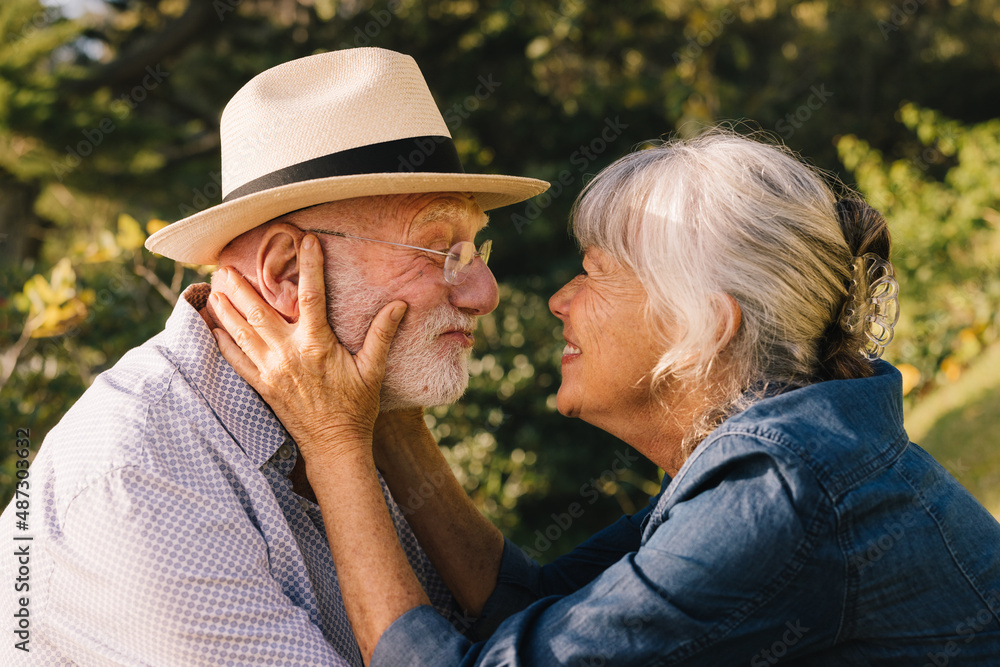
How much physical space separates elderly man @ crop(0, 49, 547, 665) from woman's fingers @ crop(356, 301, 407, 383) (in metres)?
0.05

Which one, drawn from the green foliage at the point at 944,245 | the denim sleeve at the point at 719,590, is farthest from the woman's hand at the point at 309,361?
the green foliage at the point at 944,245

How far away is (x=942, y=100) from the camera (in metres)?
17.1

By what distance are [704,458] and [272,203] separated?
133 centimetres

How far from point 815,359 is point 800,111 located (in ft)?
38.5

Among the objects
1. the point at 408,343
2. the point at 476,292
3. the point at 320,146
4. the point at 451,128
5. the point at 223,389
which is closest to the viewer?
the point at 223,389

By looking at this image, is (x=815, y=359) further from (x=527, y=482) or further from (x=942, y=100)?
(x=942, y=100)

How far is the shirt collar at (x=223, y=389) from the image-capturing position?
211cm

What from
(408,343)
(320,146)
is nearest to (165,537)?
(408,343)

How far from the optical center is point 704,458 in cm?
184

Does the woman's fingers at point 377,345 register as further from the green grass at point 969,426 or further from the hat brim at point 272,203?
the green grass at point 969,426

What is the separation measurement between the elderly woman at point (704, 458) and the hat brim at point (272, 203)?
165mm

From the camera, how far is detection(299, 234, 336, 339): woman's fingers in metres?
2.21

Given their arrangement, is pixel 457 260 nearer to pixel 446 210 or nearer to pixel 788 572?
pixel 446 210

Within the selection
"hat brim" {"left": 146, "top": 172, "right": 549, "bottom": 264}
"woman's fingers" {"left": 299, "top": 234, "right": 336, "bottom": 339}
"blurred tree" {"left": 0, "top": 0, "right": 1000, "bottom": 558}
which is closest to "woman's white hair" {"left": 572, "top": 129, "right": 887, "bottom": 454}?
"hat brim" {"left": 146, "top": 172, "right": 549, "bottom": 264}
